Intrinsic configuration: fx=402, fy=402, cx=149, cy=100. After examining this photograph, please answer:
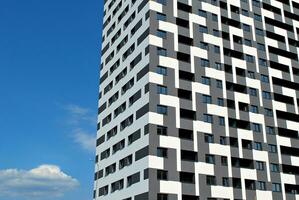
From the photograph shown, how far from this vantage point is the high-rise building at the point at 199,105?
60844 mm

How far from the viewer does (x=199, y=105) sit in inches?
2576

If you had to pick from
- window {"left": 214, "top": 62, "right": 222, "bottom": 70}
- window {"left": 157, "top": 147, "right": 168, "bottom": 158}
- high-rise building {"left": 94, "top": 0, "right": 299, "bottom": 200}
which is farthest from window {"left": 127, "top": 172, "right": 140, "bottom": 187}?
window {"left": 214, "top": 62, "right": 222, "bottom": 70}

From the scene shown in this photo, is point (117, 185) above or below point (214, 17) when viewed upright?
below

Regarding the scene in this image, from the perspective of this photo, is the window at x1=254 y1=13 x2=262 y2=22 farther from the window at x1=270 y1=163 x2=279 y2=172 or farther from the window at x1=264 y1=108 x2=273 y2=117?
the window at x1=270 y1=163 x2=279 y2=172

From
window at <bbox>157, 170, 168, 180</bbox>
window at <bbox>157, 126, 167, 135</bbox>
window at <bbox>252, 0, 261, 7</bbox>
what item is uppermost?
window at <bbox>252, 0, 261, 7</bbox>

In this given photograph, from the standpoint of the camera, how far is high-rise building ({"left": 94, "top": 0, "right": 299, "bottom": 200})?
6084 centimetres

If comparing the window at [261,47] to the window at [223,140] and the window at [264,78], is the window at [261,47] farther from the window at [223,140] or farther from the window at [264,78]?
the window at [223,140]

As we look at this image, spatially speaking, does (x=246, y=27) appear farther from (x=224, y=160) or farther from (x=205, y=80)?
(x=224, y=160)

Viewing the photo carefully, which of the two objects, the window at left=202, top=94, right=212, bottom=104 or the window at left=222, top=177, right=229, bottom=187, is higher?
the window at left=202, top=94, right=212, bottom=104

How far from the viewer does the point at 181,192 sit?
58344mm

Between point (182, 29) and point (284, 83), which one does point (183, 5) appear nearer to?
point (182, 29)

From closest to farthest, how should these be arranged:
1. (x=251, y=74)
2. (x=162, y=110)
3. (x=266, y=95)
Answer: (x=162, y=110)
(x=266, y=95)
(x=251, y=74)

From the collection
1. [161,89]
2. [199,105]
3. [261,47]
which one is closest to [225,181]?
[199,105]

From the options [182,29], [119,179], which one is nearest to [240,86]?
[182,29]
